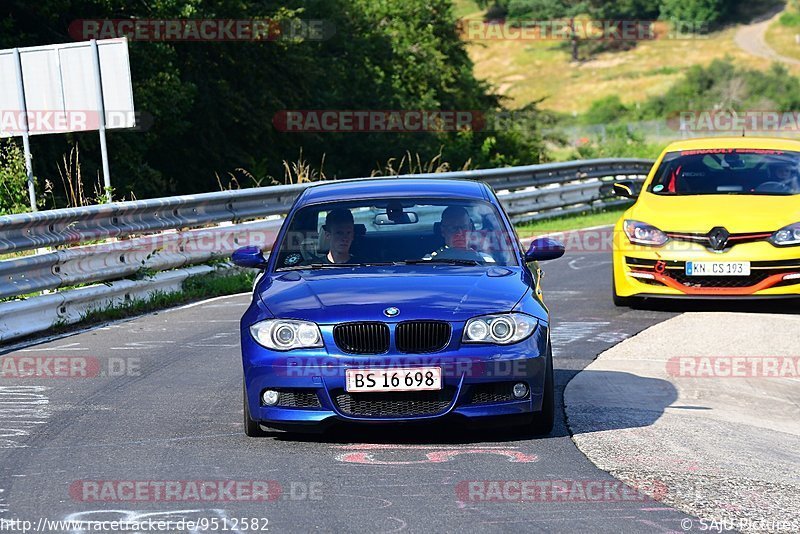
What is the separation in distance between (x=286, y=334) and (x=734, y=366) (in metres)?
4.20

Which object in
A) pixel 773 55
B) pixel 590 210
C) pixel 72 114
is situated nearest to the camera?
pixel 72 114

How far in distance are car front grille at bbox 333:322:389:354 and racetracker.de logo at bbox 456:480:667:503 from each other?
1.03 meters

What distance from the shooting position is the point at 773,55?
120312 mm

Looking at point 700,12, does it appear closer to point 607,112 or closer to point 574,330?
point 607,112

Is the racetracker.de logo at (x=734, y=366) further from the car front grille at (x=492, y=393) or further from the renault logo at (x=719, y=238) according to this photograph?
the car front grille at (x=492, y=393)

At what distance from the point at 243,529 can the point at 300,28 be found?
102 feet

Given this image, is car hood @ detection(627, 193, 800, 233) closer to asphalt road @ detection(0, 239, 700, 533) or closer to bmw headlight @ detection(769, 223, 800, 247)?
bmw headlight @ detection(769, 223, 800, 247)

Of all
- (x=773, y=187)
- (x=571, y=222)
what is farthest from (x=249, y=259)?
(x=571, y=222)

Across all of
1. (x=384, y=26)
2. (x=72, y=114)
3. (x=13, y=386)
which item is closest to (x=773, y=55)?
(x=384, y=26)

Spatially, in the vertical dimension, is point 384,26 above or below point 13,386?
above

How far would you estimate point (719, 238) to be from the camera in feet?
41.1

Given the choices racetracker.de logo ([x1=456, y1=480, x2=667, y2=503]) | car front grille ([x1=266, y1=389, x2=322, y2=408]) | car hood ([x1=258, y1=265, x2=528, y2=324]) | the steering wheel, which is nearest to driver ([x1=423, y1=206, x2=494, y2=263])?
car hood ([x1=258, y1=265, x2=528, y2=324])

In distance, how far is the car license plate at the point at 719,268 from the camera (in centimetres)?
1245

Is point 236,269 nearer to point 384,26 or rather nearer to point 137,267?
point 137,267
